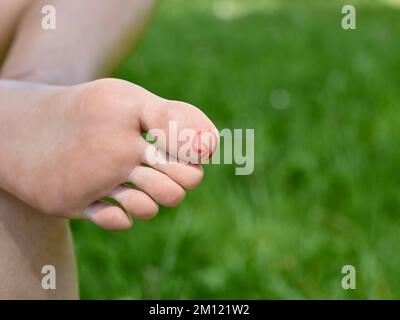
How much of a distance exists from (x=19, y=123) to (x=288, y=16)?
3.00m

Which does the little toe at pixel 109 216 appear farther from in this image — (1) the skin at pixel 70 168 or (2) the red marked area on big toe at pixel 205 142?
(2) the red marked area on big toe at pixel 205 142

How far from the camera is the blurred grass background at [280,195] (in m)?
1.33

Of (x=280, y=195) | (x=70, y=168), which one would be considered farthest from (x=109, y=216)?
(x=280, y=195)

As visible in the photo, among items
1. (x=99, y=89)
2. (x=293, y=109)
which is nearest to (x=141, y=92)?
(x=99, y=89)

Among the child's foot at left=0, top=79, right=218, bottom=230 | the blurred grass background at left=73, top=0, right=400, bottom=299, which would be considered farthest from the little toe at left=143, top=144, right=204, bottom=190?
the blurred grass background at left=73, top=0, right=400, bottom=299

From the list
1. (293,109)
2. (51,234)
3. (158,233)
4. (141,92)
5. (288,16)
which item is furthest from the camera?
(288,16)

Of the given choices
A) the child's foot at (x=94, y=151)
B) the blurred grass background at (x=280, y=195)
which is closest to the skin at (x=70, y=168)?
the child's foot at (x=94, y=151)

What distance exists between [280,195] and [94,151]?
90 centimetres

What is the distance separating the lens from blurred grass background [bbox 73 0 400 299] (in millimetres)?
1332

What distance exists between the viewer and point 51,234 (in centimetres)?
85

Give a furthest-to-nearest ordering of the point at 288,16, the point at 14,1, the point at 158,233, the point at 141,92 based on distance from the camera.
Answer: the point at 288,16 → the point at 158,233 → the point at 14,1 → the point at 141,92

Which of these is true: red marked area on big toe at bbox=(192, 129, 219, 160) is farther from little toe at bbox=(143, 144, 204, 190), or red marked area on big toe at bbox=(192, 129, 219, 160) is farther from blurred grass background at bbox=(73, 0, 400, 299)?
blurred grass background at bbox=(73, 0, 400, 299)

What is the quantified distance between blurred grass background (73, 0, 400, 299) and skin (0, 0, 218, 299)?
0.44m

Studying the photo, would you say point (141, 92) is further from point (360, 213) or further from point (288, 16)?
point (288, 16)
